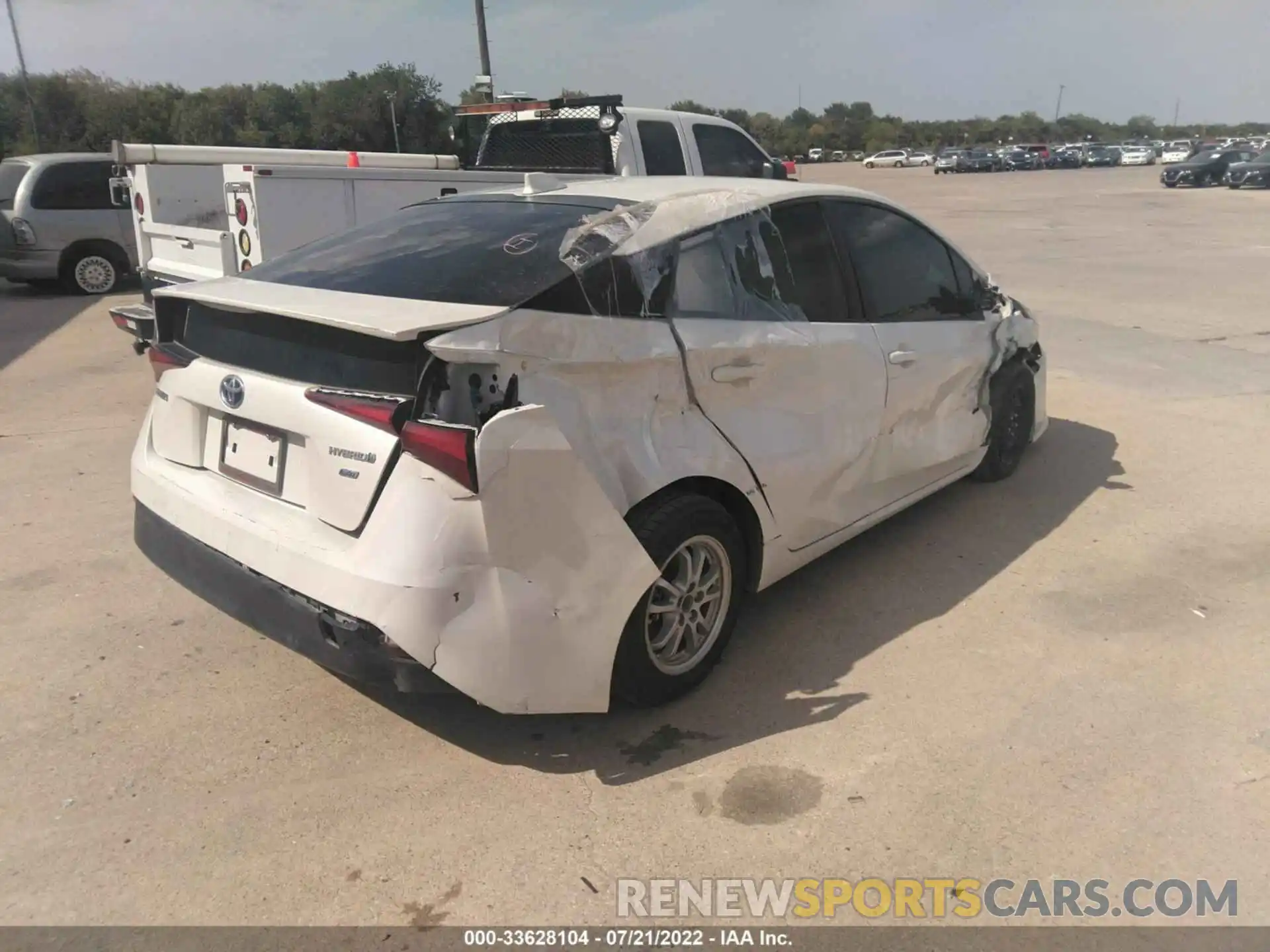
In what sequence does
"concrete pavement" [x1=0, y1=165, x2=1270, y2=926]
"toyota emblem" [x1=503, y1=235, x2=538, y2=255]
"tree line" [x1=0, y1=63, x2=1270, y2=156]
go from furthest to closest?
"tree line" [x1=0, y1=63, x2=1270, y2=156] < "toyota emblem" [x1=503, y1=235, x2=538, y2=255] < "concrete pavement" [x1=0, y1=165, x2=1270, y2=926]

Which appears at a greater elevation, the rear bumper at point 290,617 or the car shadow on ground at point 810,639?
the rear bumper at point 290,617

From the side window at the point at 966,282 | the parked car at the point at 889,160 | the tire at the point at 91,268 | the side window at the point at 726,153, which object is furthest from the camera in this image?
the parked car at the point at 889,160

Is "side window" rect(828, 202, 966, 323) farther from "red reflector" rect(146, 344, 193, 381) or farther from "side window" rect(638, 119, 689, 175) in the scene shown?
"side window" rect(638, 119, 689, 175)

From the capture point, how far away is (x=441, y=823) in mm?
2809

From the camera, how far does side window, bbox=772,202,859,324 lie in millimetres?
3834

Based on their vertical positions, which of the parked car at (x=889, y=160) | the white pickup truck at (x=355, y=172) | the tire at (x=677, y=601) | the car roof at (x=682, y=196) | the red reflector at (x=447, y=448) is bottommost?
the tire at (x=677, y=601)

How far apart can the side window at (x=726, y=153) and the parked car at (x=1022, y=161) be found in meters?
56.8

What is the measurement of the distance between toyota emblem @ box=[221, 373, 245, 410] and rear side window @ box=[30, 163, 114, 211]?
1096cm

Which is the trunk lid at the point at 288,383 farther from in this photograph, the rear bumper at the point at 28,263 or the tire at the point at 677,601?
the rear bumper at the point at 28,263

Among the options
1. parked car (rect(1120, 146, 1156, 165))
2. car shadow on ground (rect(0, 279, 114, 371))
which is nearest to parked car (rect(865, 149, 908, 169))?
parked car (rect(1120, 146, 1156, 165))

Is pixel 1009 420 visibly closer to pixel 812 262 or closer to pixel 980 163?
pixel 812 262

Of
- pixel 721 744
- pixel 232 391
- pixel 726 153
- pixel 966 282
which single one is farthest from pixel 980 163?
Result: pixel 232 391

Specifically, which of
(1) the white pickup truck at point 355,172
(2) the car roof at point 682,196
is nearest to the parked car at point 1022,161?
(1) the white pickup truck at point 355,172

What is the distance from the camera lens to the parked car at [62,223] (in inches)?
480
